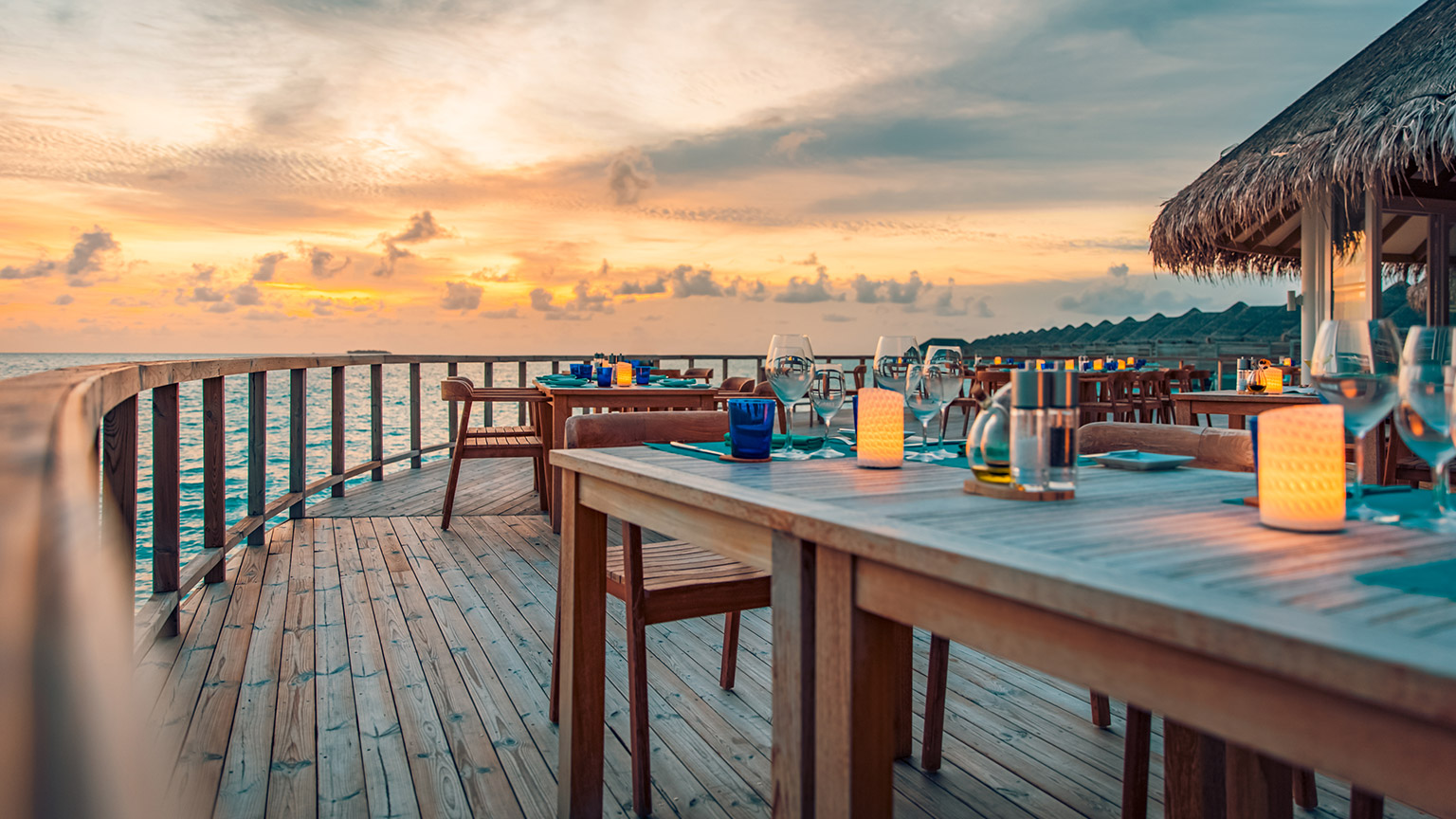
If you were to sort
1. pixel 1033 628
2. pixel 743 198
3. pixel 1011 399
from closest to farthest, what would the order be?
pixel 1033 628 < pixel 1011 399 < pixel 743 198

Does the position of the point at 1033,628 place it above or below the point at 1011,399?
below

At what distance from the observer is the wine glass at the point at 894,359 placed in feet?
5.20

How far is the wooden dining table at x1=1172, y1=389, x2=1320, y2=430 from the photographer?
3.63m

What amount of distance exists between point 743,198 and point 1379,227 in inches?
268

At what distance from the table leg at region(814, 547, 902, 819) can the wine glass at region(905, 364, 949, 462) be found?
645 mm

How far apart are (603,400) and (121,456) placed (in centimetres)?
234

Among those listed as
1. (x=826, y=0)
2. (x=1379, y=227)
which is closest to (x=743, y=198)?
(x=826, y=0)

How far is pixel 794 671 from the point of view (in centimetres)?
99

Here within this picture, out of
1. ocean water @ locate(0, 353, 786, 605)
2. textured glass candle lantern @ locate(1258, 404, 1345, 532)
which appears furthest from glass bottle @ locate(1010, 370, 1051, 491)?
ocean water @ locate(0, 353, 786, 605)

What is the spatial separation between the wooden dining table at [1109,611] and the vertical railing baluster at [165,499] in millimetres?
1994

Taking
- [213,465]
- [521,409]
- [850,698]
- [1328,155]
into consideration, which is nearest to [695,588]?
[850,698]

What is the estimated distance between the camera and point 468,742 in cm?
196

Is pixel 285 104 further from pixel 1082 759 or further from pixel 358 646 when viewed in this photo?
pixel 1082 759

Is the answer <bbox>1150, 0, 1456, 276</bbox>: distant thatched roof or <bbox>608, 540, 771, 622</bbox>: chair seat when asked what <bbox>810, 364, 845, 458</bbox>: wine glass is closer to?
<bbox>608, 540, 771, 622</bbox>: chair seat
